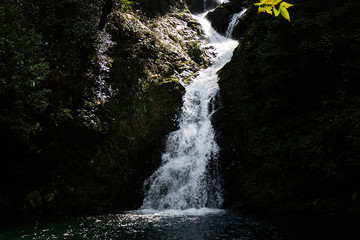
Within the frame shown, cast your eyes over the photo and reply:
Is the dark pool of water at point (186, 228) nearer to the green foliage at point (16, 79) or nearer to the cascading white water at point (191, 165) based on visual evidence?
the cascading white water at point (191, 165)

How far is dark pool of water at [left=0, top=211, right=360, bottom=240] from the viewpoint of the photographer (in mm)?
5711

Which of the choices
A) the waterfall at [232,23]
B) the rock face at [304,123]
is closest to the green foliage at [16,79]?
the rock face at [304,123]

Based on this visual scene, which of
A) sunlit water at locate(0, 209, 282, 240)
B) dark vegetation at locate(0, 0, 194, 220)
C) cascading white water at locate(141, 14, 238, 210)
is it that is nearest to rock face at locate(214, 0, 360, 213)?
cascading white water at locate(141, 14, 238, 210)

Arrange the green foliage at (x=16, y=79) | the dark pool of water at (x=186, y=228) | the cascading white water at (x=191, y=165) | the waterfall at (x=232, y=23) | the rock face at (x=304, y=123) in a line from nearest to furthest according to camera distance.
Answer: the dark pool of water at (x=186, y=228) → the rock face at (x=304, y=123) → the green foliage at (x=16, y=79) → the cascading white water at (x=191, y=165) → the waterfall at (x=232, y=23)

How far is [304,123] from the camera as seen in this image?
8.27m

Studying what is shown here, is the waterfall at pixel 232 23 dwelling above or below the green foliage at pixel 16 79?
above

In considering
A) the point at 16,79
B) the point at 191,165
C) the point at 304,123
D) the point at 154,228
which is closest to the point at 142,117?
the point at 191,165

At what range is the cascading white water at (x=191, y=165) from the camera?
30.4 feet

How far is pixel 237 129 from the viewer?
10.6 metres

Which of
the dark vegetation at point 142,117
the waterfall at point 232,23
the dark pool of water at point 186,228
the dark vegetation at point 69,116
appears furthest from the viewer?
the waterfall at point 232,23

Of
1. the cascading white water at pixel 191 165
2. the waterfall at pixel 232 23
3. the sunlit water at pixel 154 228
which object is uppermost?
the waterfall at pixel 232 23

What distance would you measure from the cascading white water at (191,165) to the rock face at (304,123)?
0.69m

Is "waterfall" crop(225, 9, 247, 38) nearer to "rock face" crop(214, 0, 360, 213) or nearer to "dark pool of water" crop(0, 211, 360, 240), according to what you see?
"rock face" crop(214, 0, 360, 213)

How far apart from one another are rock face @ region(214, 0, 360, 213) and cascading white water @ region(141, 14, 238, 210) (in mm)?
693
